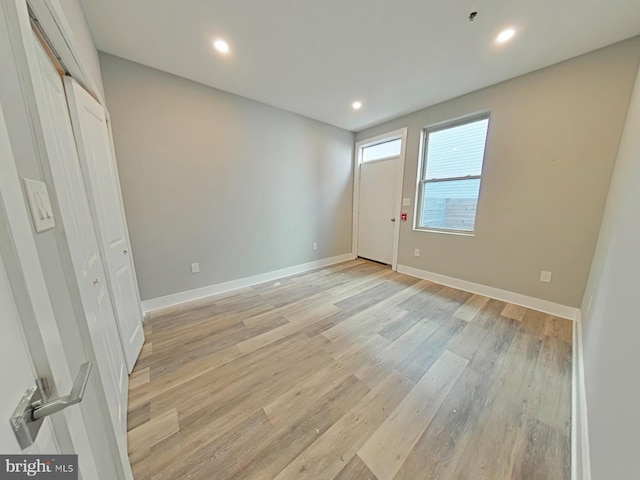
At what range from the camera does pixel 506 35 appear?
183 centimetres

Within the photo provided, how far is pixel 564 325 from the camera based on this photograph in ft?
7.27

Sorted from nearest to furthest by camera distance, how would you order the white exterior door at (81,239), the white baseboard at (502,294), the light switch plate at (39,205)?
the light switch plate at (39,205) → the white exterior door at (81,239) → the white baseboard at (502,294)

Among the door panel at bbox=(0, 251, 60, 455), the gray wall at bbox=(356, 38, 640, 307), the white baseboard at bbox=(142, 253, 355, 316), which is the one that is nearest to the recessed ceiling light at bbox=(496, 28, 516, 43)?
the gray wall at bbox=(356, 38, 640, 307)

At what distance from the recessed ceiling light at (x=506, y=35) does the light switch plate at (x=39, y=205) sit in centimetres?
295

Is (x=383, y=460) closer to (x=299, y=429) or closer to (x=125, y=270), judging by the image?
(x=299, y=429)

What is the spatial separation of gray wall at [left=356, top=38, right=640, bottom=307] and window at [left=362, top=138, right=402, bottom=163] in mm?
768

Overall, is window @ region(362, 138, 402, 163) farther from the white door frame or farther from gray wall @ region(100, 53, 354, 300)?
gray wall @ region(100, 53, 354, 300)

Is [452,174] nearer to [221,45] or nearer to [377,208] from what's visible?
[377,208]

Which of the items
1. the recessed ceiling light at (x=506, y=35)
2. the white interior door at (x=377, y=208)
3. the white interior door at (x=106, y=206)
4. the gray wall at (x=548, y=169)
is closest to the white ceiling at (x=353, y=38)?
the recessed ceiling light at (x=506, y=35)

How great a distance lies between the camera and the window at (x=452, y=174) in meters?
2.85

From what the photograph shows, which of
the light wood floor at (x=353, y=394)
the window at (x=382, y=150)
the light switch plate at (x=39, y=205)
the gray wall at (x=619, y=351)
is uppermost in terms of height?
the window at (x=382, y=150)

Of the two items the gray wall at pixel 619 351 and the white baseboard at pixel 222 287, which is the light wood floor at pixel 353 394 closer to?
the white baseboard at pixel 222 287

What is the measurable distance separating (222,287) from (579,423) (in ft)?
10.8

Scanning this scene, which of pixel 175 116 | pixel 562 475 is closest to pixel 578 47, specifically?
pixel 562 475
